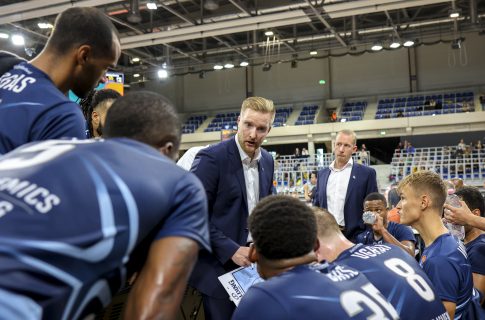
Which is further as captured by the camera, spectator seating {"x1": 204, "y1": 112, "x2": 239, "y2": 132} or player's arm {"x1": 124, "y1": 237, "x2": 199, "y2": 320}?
spectator seating {"x1": 204, "y1": 112, "x2": 239, "y2": 132}

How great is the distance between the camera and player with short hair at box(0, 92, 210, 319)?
93cm

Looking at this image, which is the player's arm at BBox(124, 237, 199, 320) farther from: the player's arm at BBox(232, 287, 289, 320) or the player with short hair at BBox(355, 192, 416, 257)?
the player with short hair at BBox(355, 192, 416, 257)

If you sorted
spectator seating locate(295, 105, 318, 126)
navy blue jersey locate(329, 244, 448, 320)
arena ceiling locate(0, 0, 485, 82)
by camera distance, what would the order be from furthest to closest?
spectator seating locate(295, 105, 318, 126) < arena ceiling locate(0, 0, 485, 82) < navy blue jersey locate(329, 244, 448, 320)

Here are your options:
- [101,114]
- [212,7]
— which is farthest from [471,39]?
[101,114]

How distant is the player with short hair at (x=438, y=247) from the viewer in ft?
8.24

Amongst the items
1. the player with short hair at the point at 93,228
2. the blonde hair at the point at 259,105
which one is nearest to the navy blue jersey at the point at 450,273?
the blonde hair at the point at 259,105

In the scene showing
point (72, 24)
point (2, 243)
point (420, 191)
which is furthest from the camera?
point (420, 191)

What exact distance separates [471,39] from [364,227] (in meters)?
21.6

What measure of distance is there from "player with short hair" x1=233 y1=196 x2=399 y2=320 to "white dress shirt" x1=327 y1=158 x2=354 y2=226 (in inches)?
128

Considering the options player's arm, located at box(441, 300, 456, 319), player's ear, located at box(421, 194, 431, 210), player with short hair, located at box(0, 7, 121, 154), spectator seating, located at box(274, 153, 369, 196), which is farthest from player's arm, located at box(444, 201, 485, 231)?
spectator seating, located at box(274, 153, 369, 196)

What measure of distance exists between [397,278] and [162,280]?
52.7 inches

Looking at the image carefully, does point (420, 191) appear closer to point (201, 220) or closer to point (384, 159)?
point (201, 220)

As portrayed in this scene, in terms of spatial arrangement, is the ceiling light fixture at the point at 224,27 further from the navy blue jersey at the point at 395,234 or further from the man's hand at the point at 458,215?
the man's hand at the point at 458,215

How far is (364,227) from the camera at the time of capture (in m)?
4.60
